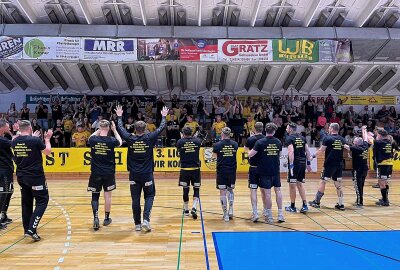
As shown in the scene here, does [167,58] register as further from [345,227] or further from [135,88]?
[345,227]

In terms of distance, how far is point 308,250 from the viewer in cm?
581

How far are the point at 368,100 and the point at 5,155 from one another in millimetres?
21294

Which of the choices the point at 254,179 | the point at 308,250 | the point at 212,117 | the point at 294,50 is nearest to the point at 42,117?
the point at 212,117

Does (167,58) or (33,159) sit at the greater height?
(167,58)

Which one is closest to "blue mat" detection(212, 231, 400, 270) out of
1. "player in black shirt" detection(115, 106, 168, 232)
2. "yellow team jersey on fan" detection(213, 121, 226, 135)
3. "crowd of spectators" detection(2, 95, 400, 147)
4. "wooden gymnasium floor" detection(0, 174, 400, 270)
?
"wooden gymnasium floor" detection(0, 174, 400, 270)

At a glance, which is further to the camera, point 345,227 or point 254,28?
point 254,28

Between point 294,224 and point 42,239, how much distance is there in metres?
5.01

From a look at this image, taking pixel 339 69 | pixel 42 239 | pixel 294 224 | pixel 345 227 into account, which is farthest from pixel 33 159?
pixel 339 69

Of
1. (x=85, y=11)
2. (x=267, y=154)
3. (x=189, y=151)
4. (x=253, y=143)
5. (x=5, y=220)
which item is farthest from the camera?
(x=85, y=11)

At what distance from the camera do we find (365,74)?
2103 cm

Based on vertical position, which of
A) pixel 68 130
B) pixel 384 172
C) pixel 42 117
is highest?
pixel 42 117

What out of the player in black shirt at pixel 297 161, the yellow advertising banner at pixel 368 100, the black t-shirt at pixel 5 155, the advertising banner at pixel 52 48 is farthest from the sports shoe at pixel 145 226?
the yellow advertising banner at pixel 368 100

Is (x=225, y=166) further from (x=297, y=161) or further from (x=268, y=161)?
(x=297, y=161)

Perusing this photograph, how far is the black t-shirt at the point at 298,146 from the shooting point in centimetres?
863
